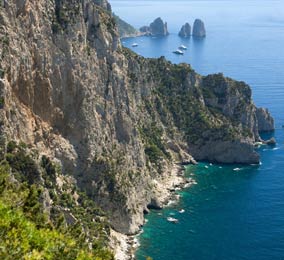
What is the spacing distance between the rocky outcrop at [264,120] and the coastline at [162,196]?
4040cm

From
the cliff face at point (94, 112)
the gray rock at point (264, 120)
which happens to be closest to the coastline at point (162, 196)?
the cliff face at point (94, 112)

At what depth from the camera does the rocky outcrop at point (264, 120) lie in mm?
148125

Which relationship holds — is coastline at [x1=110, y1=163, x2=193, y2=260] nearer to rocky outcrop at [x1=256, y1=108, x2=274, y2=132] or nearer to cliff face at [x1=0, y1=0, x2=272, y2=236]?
cliff face at [x1=0, y1=0, x2=272, y2=236]

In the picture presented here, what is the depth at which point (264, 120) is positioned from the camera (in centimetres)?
14812

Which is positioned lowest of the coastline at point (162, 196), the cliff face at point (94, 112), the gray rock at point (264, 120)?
the coastline at point (162, 196)

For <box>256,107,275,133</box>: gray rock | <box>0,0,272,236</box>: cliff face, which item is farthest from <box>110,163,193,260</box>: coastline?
<box>256,107,275,133</box>: gray rock

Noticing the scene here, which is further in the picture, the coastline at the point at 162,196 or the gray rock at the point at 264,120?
the gray rock at the point at 264,120

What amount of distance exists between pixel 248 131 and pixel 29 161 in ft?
267

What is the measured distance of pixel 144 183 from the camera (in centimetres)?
9688

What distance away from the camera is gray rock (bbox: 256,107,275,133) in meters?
148

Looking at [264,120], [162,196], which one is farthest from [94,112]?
[264,120]

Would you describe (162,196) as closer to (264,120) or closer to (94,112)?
(94,112)

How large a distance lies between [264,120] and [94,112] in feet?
249

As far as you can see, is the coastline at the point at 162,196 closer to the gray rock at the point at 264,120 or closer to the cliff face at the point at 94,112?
the cliff face at the point at 94,112
